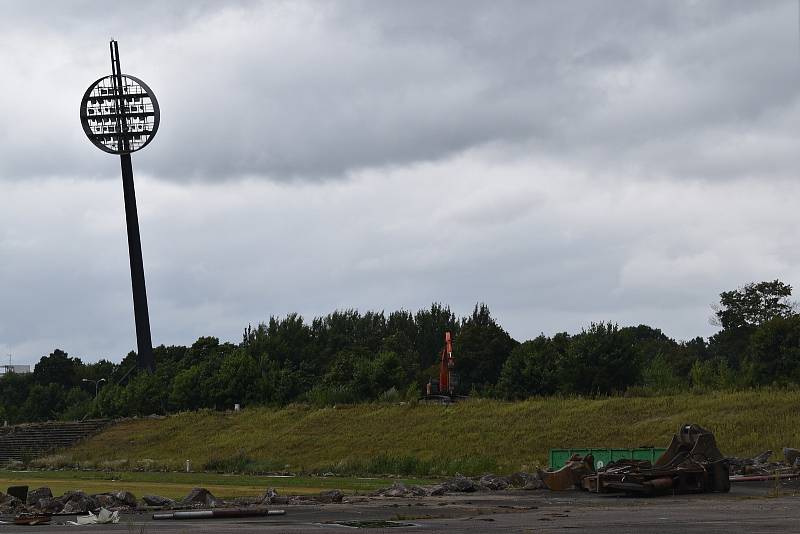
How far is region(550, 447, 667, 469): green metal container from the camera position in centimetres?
3453

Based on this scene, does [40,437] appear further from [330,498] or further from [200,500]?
[200,500]

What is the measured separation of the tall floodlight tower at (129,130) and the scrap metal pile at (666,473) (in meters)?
82.4

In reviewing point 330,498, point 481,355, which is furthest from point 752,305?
point 330,498

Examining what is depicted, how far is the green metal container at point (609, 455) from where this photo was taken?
3453cm

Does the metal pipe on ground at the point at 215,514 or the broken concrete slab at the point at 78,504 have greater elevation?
the broken concrete slab at the point at 78,504

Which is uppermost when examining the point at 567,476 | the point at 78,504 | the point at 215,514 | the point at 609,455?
the point at 78,504

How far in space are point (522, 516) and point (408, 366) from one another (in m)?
101

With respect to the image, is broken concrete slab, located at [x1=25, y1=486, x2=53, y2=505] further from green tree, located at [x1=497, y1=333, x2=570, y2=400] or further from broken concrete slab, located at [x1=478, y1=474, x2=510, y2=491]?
green tree, located at [x1=497, y1=333, x2=570, y2=400]

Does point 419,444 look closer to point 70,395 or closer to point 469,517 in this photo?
point 469,517

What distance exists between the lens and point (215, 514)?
2289cm

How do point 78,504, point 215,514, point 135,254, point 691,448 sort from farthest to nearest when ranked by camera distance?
point 135,254 < point 691,448 < point 78,504 < point 215,514

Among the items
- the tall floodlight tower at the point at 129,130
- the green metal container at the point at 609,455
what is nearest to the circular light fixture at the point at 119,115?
the tall floodlight tower at the point at 129,130

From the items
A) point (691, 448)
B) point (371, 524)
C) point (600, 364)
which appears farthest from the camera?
point (600, 364)

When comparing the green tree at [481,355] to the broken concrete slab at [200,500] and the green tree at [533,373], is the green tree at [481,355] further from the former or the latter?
the broken concrete slab at [200,500]
